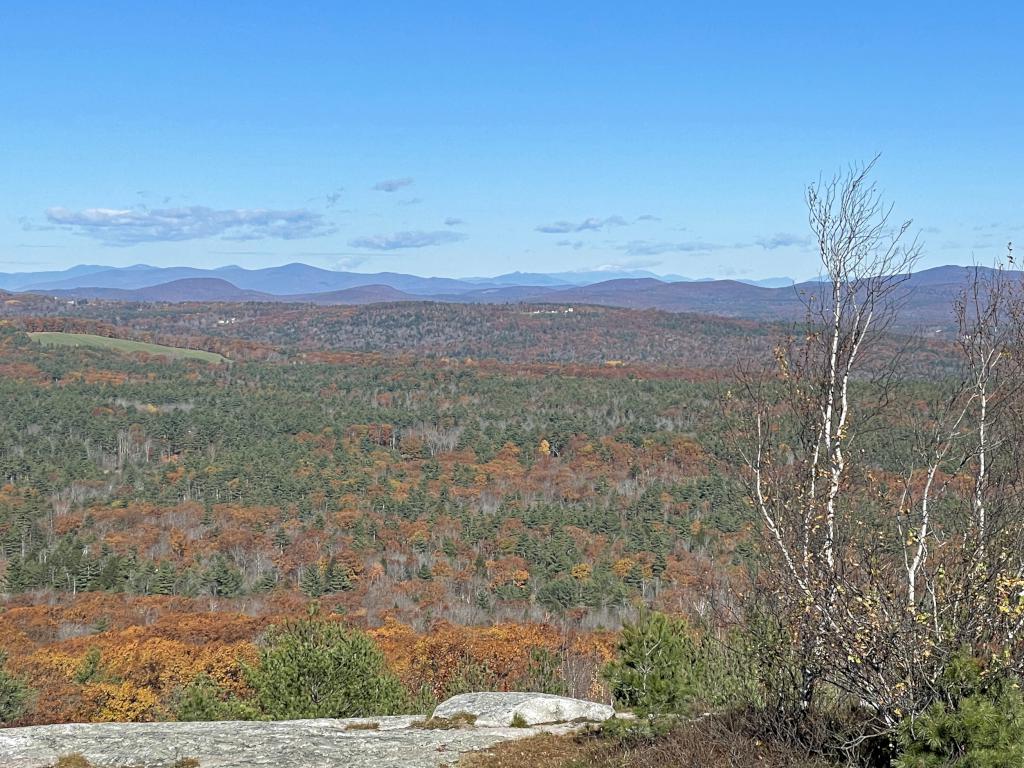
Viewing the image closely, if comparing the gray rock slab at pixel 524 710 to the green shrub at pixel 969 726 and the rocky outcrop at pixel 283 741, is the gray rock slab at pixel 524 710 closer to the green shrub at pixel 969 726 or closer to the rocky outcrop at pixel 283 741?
the rocky outcrop at pixel 283 741

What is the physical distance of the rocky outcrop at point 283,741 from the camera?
13617 mm

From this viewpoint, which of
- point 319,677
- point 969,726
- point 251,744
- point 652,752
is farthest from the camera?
point 319,677

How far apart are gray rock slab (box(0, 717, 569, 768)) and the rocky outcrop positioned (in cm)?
2

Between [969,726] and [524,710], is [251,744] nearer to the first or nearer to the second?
[524,710]

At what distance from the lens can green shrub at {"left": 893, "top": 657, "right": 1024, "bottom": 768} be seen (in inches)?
314

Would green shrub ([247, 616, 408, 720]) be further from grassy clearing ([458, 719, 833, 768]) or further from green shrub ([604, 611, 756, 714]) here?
grassy clearing ([458, 719, 833, 768])

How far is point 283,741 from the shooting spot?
15023 millimetres

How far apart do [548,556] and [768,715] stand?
80767mm

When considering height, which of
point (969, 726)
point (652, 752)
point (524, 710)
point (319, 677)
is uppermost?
point (969, 726)

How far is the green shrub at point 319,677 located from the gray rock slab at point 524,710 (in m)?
4.49

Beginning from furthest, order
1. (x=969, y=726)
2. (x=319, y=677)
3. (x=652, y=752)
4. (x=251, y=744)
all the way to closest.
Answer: (x=319, y=677) < (x=251, y=744) < (x=652, y=752) < (x=969, y=726)

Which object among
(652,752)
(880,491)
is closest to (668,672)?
(652,752)

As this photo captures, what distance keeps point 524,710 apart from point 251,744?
6.14 meters

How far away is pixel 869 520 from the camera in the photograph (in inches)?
393
